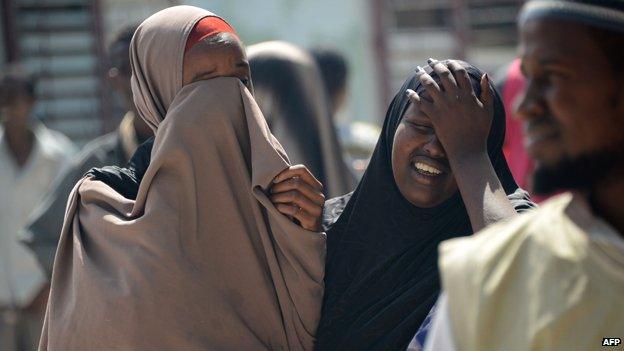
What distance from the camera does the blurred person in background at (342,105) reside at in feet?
21.5

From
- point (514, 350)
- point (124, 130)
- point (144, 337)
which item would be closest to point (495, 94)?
point (144, 337)

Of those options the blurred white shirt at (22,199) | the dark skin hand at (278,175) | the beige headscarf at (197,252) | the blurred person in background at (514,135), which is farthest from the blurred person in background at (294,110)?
the blurred white shirt at (22,199)

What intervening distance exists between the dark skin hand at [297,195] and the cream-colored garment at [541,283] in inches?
37.0

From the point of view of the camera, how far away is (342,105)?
6.99m

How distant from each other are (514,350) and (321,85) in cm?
315

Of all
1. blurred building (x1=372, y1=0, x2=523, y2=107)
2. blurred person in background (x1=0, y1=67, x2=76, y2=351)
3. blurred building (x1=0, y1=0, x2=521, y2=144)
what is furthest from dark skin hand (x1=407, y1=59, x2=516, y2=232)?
blurred building (x1=372, y1=0, x2=523, y2=107)

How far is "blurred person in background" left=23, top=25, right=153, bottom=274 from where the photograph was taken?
5230mm

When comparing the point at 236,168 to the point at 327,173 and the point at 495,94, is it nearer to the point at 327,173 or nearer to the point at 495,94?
the point at 495,94

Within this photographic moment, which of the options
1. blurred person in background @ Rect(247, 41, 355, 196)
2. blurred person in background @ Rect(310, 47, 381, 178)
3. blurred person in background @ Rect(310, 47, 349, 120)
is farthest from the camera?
blurred person in background @ Rect(310, 47, 349, 120)

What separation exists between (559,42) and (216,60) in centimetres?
128

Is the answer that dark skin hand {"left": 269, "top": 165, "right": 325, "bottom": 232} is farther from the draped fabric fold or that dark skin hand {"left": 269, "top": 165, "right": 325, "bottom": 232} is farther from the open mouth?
the open mouth

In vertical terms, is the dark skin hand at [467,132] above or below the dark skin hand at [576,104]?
below

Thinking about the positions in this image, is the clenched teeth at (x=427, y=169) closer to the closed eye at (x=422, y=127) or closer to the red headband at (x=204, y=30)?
the closed eye at (x=422, y=127)

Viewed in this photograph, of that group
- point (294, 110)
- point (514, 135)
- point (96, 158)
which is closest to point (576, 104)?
point (294, 110)
